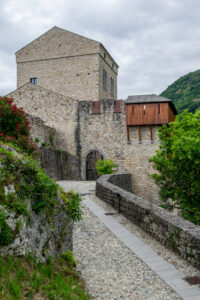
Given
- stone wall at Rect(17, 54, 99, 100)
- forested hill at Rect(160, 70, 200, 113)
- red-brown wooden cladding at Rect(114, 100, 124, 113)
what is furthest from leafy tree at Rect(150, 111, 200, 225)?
forested hill at Rect(160, 70, 200, 113)

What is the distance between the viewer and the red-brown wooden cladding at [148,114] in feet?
67.4

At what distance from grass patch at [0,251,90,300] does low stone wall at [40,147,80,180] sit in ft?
41.7

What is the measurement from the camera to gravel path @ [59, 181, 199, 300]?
13.6 feet

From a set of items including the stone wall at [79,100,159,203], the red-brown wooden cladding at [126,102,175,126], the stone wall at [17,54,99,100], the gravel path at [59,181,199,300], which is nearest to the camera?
the gravel path at [59,181,199,300]

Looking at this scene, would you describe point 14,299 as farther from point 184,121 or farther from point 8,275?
point 184,121

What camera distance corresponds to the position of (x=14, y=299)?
9.43ft

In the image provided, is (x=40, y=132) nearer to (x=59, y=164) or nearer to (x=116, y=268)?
(x=59, y=164)

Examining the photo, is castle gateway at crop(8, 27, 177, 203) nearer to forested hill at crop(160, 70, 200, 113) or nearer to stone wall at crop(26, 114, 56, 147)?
stone wall at crop(26, 114, 56, 147)

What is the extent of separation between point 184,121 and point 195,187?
418cm

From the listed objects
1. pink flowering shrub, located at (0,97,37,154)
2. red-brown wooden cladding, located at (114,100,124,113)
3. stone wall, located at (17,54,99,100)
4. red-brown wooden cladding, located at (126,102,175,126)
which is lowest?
pink flowering shrub, located at (0,97,37,154)

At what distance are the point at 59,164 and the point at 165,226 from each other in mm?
13909

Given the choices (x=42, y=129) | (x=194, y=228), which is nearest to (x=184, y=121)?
(x=42, y=129)

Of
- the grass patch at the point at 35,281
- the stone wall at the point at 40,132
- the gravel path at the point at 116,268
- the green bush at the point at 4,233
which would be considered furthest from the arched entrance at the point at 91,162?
the green bush at the point at 4,233

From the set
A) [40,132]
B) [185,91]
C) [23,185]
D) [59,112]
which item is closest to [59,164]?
[40,132]
